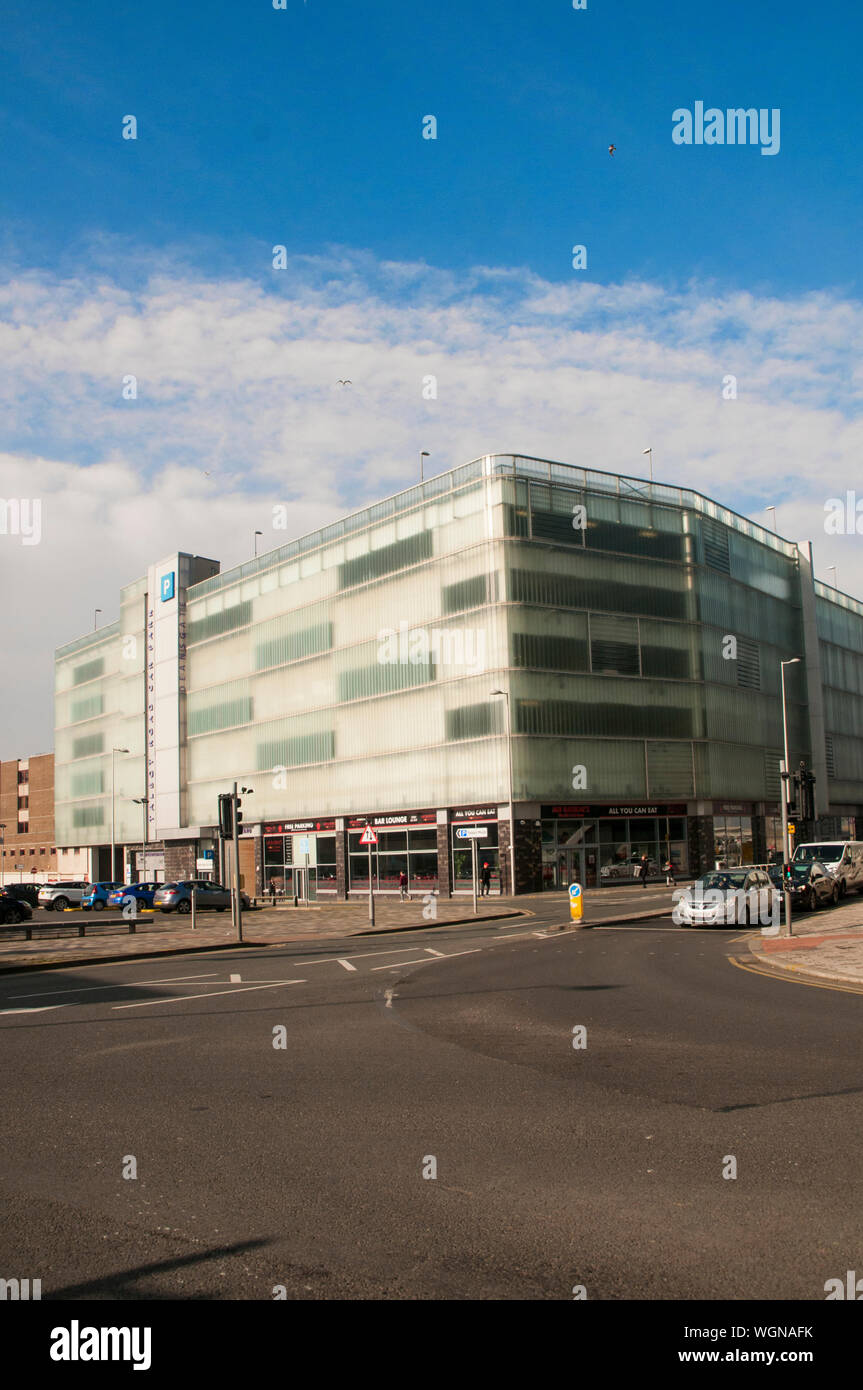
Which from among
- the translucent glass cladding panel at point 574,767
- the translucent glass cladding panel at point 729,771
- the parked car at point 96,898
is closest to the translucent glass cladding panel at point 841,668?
the translucent glass cladding panel at point 729,771

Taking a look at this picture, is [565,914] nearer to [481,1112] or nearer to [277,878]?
[481,1112]

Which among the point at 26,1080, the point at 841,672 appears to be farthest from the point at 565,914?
the point at 841,672

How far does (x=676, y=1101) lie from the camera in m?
8.46

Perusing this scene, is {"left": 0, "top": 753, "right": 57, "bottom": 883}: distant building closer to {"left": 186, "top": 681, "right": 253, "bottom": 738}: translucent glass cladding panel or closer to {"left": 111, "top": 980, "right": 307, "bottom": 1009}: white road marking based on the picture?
→ {"left": 186, "top": 681, "right": 253, "bottom": 738}: translucent glass cladding panel

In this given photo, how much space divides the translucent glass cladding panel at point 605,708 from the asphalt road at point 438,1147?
35714mm

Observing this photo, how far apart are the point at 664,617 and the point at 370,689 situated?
1615 centimetres

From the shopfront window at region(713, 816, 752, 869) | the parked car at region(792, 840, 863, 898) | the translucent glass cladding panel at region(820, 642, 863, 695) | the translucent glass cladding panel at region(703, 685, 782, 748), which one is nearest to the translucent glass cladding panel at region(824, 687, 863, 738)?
the translucent glass cladding panel at region(820, 642, 863, 695)

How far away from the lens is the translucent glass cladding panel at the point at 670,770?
54.6 meters

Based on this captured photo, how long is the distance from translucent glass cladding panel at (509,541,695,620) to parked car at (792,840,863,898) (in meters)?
18.6

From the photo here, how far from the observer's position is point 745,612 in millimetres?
62875

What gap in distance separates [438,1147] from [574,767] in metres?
44.9

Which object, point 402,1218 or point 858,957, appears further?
point 858,957

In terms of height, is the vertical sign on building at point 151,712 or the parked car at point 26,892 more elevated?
the vertical sign on building at point 151,712

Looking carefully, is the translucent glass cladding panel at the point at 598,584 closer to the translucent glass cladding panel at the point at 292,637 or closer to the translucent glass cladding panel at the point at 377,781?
the translucent glass cladding panel at the point at 377,781
